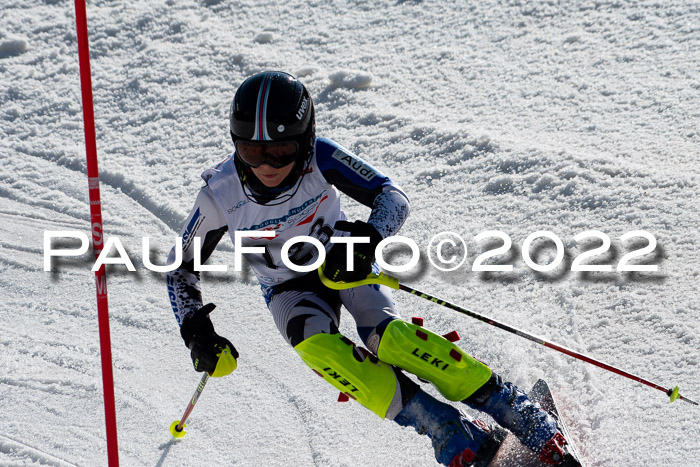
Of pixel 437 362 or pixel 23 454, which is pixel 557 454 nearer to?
pixel 437 362

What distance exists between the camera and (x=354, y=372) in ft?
9.40

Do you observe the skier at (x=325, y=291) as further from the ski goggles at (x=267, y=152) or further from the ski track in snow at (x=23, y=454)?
the ski track in snow at (x=23, y=454)

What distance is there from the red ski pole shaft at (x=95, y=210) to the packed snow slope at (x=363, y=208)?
57cm

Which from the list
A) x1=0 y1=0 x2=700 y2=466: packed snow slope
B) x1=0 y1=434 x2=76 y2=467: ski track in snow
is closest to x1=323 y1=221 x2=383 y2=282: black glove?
x1=0 y1=0 x2=700 y2=466: packed snow slope

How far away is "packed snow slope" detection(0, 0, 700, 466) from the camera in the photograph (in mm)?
3613

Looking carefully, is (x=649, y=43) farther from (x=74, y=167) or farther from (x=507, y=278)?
(x=74, y=167)

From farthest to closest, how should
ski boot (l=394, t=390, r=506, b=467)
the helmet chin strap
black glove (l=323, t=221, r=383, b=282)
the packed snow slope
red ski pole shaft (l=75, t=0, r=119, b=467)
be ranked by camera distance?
the packed snow slope → the helmet chin strap → black glove (l=323, t=221, r=383, b=282) → ski boot (l=394, t=390, r=506, b=467) → red ski pole shaft (l=75, t=0, r=119, b=467)

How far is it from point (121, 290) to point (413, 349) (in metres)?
2.38

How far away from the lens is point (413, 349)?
293 cm

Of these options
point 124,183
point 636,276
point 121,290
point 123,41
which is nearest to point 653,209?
point 636,276

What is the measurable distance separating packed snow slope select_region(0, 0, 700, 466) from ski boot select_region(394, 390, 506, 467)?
59cm

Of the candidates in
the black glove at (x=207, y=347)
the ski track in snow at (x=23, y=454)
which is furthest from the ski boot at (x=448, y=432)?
the ski track in snow at (x=23, y=454)

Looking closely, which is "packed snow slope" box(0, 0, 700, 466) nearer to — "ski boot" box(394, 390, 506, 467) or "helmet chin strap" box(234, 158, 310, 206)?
"ski boot" box(394, 390, 506, 467)

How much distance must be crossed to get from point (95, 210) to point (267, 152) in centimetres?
66
